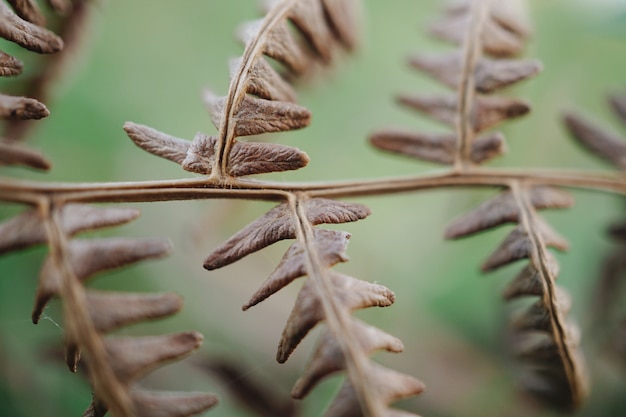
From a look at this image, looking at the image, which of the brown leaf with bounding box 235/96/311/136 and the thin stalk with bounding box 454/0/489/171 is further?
the thin stalk with bounding box 454/0/489/171

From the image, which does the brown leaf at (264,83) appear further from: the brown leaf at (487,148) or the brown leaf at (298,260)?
the brown leaf at (487,148)

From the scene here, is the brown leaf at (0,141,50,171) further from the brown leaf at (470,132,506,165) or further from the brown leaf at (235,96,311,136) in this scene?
the brown leaf at (470,132,506,165)

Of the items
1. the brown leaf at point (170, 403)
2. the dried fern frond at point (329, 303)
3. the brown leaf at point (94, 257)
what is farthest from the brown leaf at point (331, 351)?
the brown leaf at point (94, 257)

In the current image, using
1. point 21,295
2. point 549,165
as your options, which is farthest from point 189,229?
point 549,165

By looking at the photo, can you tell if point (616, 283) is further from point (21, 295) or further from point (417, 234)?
point (21, 295)

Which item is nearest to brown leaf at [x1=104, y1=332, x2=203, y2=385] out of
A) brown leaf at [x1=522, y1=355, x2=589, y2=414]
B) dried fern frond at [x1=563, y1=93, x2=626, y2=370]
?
brown leaf at [x1=522, y1=355, x2=589, y2=414]

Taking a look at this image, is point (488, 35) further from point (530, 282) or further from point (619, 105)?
point (530, 282)
